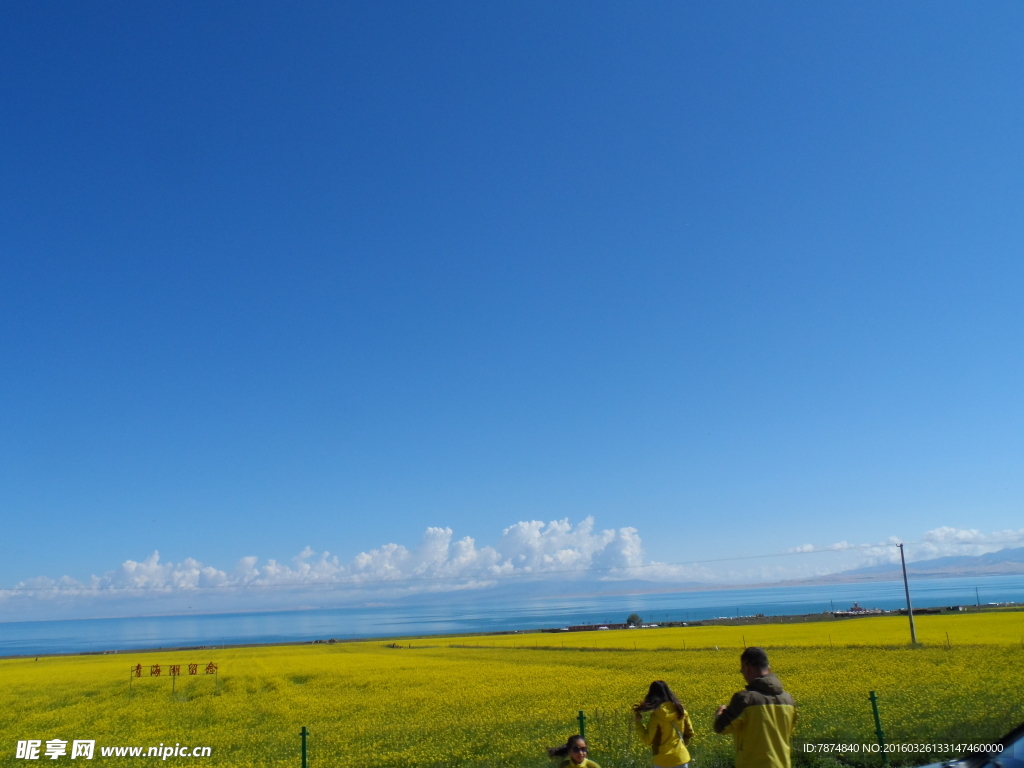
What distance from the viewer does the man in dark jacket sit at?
5059 millimetres

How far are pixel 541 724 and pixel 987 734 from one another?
9.42 metres

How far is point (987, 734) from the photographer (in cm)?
1201

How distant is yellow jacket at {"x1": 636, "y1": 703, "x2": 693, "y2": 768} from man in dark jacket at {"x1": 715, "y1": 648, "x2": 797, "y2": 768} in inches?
58.3

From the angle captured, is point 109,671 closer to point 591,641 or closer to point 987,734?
point 591,641

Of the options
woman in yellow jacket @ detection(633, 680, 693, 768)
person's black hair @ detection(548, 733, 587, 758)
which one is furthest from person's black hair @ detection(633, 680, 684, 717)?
person's black hair @ detection(548, 733, 587, 758)

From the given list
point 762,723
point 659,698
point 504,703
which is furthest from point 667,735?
point 504,703

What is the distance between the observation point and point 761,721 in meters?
5.07

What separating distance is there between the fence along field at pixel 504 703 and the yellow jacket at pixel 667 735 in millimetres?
5713

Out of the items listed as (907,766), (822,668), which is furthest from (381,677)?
(907,766)

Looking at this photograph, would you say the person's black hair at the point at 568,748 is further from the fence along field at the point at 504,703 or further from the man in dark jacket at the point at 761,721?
the fence along field at the point at 504,703

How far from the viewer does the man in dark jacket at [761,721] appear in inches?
199

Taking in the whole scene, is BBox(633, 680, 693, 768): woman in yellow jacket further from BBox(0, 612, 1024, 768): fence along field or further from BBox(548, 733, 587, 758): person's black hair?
BBox(0, 612, 1024, 768): fence along field

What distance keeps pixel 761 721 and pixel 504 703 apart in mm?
19071

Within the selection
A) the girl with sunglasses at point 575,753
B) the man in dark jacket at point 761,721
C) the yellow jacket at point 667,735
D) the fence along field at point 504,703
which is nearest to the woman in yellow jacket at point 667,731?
the yellow jacket at point 667,735
